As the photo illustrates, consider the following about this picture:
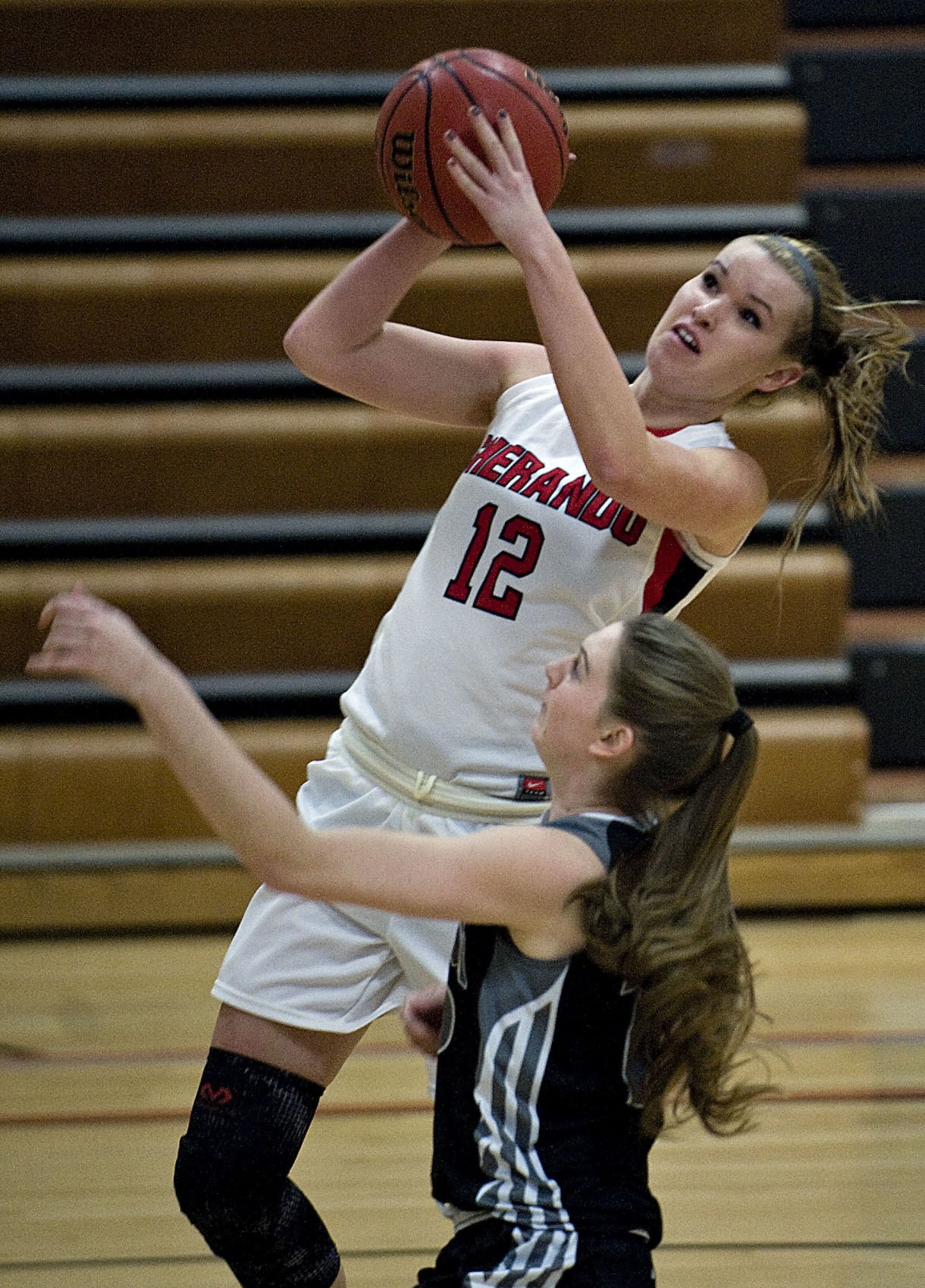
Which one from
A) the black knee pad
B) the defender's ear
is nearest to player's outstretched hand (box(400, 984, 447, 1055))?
the black knee pad

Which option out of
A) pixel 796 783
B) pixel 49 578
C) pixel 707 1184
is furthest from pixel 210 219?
pixel 707 1184

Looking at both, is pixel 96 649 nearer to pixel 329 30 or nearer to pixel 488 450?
pixel 488 450

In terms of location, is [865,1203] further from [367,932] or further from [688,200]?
[688,200]

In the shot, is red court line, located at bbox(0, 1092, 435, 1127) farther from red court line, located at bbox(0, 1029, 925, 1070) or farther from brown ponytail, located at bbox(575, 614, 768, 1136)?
brown ponytail, located at bbox(575, 614, 768, 1136)

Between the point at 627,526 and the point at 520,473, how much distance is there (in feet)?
0.48

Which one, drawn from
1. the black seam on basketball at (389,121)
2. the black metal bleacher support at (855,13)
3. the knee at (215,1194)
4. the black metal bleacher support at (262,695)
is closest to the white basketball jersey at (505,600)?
the black seam on basketball at (389,121)

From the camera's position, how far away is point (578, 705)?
1.79 m

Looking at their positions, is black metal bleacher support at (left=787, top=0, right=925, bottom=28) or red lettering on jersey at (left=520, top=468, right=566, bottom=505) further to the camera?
black metal bleacher support at (left=787, top=0, right=925, bottom=28)

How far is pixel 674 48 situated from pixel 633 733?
4444 millimetres

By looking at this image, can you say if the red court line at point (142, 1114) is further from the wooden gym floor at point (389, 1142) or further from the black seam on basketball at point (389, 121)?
the black seam on basketball at point (389, 121)

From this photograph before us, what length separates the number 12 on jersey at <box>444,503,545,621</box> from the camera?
211 centimetres

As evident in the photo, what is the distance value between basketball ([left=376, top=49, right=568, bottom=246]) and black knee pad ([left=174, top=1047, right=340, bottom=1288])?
1.05 m

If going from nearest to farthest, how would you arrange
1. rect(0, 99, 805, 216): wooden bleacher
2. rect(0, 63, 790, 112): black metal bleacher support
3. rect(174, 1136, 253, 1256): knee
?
rect(174, 1136, 253, 1256): knee < rect(0, 99, 805, 216): wooden bleacher < rect(0, 63, 790, 112): black metal bleacher support

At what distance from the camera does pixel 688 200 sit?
18.2 feet
